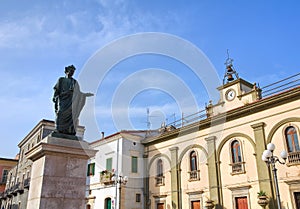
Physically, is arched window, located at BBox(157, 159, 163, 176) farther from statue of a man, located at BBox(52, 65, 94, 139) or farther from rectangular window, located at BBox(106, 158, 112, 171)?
statue of a man, located at BBox(52, 65, 94, 139)

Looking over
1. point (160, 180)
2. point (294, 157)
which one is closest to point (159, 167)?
point (160, 180)

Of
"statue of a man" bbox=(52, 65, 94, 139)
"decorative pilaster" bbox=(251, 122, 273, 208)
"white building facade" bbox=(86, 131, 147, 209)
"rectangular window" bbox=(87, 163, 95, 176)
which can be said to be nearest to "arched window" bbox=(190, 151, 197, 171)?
"decorative pilaster" bbox=(251, 122, 273, 208)

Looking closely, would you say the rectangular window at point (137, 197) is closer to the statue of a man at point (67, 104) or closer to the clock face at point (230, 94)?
the clock face at point (230, 94)

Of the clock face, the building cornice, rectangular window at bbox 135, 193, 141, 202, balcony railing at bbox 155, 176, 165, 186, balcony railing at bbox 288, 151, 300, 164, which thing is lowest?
rectangular window at bbox 135, 193, 141, 202

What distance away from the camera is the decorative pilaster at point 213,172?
17344 millimetres

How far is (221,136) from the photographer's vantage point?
1817 cm

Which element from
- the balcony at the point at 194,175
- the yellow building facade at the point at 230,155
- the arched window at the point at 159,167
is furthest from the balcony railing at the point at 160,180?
the balcony at the point at 194,175

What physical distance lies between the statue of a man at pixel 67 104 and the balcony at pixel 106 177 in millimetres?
16496

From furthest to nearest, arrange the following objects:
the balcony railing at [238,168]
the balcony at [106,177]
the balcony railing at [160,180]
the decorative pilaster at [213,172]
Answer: the balcony at [106,177], the balcony railing at [160,180], the decorative pilaster at [213,172], the balcony railing at [238,168]

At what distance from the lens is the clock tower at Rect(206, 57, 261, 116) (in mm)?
18336

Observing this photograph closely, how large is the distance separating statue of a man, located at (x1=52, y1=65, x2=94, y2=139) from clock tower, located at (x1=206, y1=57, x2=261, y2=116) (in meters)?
14.1

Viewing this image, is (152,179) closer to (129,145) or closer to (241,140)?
(129,145)

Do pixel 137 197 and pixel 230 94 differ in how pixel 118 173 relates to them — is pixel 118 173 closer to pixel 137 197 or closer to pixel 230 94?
pixel 137 197

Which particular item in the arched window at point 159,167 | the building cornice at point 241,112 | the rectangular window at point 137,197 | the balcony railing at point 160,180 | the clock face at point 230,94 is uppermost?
the clock face at point 230,94
